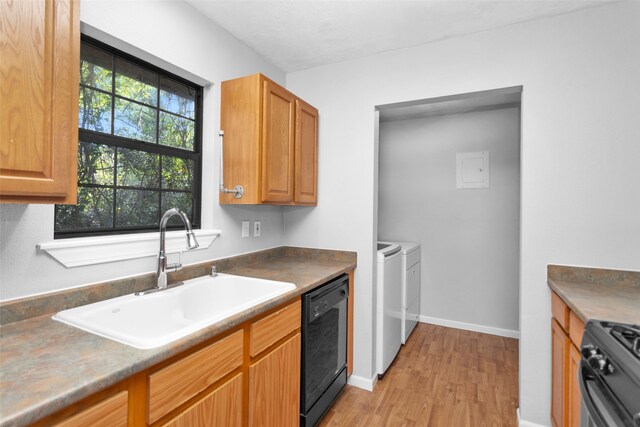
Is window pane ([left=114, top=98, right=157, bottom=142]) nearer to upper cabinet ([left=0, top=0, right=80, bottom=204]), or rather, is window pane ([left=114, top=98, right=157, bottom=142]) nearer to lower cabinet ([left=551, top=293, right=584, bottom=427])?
upper cabinet ([left=0, top=0, right=80, bottom=204])

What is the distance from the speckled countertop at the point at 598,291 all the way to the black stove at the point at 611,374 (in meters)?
0.20

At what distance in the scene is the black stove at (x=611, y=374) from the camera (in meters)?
0.81

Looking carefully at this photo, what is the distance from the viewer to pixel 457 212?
3.45 m

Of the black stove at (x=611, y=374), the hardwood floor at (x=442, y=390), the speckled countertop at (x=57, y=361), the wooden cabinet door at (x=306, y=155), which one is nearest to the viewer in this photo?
the speckled countertop at (x=57, y=361)

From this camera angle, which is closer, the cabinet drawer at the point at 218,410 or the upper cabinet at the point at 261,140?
the cabinet drawer at the point at 218,410

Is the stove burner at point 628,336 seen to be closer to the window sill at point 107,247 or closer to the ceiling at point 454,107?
the window sill at point 107,247

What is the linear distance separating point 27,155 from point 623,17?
9.18 feet

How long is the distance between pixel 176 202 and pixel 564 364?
2.26 m

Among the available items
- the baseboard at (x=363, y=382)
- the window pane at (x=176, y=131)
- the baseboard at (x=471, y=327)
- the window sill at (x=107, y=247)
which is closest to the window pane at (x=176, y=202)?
the window sill at (x=107, y=247)

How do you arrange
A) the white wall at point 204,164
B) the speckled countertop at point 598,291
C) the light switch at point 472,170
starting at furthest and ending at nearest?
the light switch at point 472,170, the speckled countertop at point 598,291, the white wall at point 204,164

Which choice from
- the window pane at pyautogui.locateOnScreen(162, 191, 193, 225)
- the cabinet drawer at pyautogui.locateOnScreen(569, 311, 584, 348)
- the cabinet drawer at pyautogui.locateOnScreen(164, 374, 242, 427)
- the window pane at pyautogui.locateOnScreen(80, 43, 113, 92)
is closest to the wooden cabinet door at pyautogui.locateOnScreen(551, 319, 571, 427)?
the cabinet drawer at pyautogui.locateOnScreen(569, 311, 584, 348)

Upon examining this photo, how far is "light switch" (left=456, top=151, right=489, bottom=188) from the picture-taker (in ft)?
10.9

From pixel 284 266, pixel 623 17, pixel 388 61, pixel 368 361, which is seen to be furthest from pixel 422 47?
pixel 368 361

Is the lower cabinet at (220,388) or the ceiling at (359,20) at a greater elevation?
the ceiling at (359,20)
